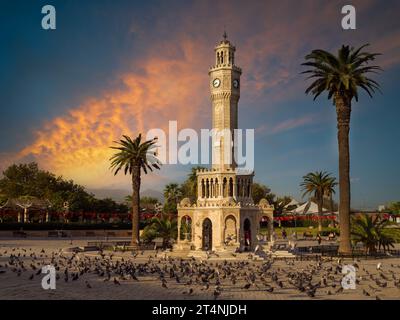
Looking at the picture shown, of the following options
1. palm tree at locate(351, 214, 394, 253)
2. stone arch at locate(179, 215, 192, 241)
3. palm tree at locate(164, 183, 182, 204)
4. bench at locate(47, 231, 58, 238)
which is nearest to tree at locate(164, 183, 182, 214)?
palm tree at locate(164, 183, 182, 204)

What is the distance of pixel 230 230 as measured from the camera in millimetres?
55031

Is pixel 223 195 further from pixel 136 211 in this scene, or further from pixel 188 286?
pixel 188 286

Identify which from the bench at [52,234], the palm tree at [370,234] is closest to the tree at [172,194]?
the bench at [52,234]

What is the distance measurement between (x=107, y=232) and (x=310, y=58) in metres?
55.6

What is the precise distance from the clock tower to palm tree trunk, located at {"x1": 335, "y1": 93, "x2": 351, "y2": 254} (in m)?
16.3

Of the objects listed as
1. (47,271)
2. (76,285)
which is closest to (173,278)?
(76,285)

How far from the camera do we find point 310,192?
96.2 metres

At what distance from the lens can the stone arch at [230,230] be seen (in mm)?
51781

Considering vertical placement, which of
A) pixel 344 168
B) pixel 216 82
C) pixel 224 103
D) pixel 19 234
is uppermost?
pixel 216 82

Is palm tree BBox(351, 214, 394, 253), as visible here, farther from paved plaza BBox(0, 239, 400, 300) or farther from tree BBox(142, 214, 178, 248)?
tree BBox(142, 214, 178, 248)

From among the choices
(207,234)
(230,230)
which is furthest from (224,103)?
(207,234)

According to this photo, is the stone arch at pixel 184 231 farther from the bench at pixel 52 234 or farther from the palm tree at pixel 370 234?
the bench at pixel 52 234

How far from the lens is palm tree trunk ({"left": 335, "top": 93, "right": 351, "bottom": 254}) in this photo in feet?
137

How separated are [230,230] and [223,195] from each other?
4.25 metres
